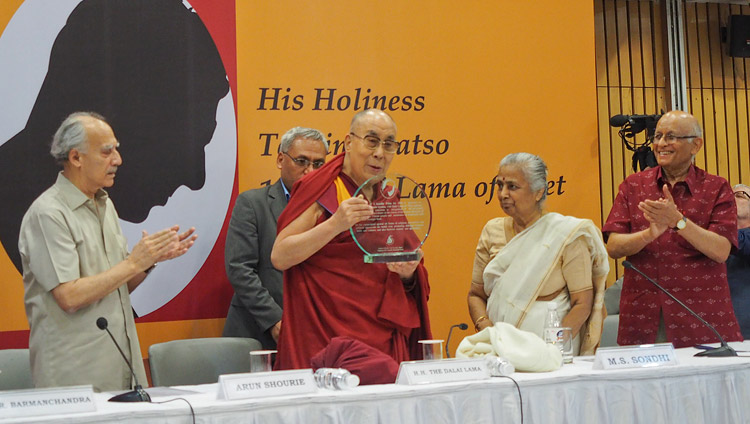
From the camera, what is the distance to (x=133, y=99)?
12.0 ft

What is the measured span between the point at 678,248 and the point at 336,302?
1.42 meters

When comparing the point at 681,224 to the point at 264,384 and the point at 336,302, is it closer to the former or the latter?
the point at 336,302

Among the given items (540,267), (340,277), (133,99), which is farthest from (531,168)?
(133,99)

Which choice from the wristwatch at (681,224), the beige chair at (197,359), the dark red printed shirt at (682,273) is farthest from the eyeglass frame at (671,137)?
the beige chair at (197,359)

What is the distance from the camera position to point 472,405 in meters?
2.05

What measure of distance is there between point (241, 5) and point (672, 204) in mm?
2128

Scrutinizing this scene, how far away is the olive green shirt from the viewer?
8.20ft

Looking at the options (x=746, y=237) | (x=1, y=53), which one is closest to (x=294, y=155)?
(x=1, y=53)

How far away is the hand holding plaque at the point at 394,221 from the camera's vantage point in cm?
260

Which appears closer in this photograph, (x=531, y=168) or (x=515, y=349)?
(x=515, y=349)

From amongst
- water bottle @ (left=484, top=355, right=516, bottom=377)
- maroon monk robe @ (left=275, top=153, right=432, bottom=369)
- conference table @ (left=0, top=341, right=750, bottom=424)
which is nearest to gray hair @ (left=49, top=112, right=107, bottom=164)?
maroon monk robe @ (left=275, top=153, right=432, bottom=369)

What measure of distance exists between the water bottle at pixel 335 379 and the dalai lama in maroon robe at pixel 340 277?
0.54m

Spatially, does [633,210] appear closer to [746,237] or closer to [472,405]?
[746,237]

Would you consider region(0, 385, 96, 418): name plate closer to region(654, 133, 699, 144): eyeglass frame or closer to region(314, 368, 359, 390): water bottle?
region(314, 368, 359, 390): water bottle
